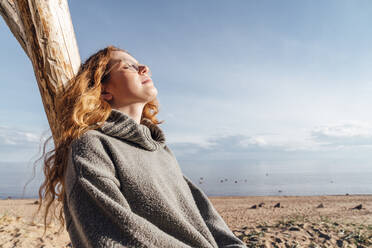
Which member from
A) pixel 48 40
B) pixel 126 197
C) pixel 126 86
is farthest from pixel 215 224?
pixel 48 40

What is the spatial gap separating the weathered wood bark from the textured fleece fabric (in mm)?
479

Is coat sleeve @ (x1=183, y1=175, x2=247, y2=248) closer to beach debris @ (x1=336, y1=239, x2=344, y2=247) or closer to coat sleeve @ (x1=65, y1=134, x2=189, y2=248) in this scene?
coat sleeve @ (x1=65, y1=134, x2=189, y2=248)

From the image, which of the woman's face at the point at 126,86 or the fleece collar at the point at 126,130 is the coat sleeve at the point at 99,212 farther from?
the woman's face at the point at 126,86

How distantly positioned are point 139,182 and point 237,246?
0.87 m

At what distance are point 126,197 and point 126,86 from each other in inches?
33.4

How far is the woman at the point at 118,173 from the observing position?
56.5 inches

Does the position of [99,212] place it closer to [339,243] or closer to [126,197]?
[126,197]

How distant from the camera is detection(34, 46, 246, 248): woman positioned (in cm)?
144

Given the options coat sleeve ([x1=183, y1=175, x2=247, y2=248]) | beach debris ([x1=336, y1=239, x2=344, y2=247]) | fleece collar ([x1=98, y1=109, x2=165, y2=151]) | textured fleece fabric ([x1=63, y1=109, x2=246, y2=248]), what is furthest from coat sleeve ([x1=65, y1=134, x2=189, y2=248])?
beach debris ([x1=336, y1=239, x2=344, y2=247])

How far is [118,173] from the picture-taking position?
1668mm

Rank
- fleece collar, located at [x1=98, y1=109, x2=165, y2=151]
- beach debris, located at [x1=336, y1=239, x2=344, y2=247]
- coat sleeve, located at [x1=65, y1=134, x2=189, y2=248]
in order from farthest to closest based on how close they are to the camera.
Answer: beach debris, located at [x1=336, y1=239, x2=344, y2=247]
fleece collar, located at [x1=98, y1=109, x2=165, y2=151]
coat sleeve, located at [x1=65, y1=134, x2=189, y2=248]

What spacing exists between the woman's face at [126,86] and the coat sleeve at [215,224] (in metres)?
0.87

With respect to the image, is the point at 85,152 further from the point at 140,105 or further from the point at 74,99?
the point at 140,105

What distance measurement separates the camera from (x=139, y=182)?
1682 millimetres
